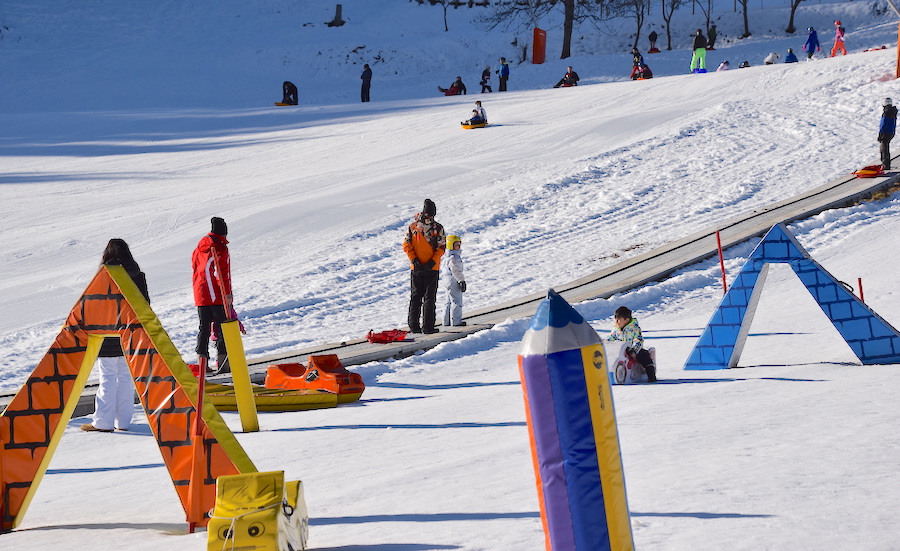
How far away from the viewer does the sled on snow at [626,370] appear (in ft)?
32.5

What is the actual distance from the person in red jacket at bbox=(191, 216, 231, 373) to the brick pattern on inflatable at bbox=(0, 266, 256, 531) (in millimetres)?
3482

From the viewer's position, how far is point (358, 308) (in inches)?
588

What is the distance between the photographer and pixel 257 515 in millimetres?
4812

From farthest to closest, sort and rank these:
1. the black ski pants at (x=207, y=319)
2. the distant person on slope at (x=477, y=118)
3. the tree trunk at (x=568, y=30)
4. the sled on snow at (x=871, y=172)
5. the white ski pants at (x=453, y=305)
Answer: the tree trunk at (x=568, y=30), the distant person on slope at (x=477, y=118), the sled on snow at (x=871, y=172), the white ski pants at (x=453, y=305), the black ski pants at (x=207, y=319)

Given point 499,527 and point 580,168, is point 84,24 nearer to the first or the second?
point 580,168

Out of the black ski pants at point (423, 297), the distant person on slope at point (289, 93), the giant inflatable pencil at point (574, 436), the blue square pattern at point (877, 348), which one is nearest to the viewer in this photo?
the giant inflatable pencil at point (574, 436)

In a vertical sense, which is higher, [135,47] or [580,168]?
[135,47]

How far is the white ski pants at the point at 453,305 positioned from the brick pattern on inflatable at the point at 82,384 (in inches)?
268

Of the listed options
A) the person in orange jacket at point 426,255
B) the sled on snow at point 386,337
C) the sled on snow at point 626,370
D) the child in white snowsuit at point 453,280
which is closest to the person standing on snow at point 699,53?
the child in white snowsuit at point 453,280

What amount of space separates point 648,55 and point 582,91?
12859mm

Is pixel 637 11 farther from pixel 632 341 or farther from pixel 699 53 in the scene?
pixel 632 341

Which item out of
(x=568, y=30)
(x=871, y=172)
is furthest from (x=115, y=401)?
(x=568, y=30)

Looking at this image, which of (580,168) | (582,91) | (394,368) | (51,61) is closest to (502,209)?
(580,168)

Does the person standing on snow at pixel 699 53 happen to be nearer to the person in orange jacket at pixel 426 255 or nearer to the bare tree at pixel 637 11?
the bare tree at pixel 637 11
